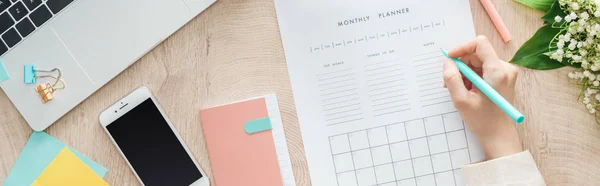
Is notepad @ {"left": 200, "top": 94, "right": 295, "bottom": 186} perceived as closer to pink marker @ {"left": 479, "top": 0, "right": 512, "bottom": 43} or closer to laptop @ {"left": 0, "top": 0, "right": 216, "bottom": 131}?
laptop @ {"left": 0, "top": 0, "right": 216, "bottom": 131}

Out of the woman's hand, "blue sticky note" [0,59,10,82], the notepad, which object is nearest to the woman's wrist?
the woman's hand

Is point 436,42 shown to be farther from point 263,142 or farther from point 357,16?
point 263,142

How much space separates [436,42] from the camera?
848 mm

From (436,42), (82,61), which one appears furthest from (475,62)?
(82,61)

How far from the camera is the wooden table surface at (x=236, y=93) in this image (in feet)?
2.77

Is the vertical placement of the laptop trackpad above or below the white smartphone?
above

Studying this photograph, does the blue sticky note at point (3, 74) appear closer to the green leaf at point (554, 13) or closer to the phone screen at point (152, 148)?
the phone screen at point (152, 148)

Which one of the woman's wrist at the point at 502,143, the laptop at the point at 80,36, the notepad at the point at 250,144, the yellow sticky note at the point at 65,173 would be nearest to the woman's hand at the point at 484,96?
the woman's wrist at the point at 502,143

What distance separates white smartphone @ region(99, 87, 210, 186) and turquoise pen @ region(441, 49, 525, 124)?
0.44 m

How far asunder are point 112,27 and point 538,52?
0.67 m

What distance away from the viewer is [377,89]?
85 centimetres

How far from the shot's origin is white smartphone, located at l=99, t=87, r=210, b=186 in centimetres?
87

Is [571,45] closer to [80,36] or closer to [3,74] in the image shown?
[80,36]

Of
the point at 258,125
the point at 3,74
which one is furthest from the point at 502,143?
the point at 3,74
